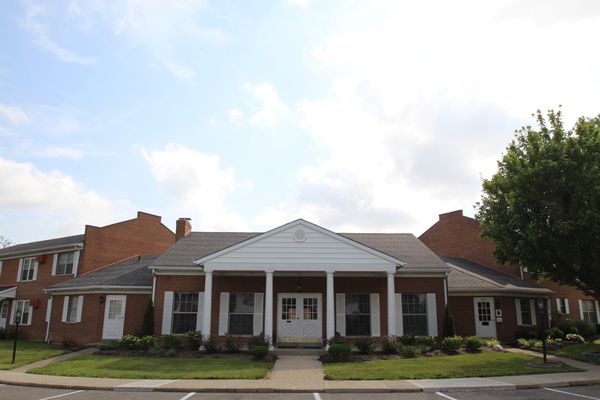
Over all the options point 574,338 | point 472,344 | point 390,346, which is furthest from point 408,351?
point 574,338

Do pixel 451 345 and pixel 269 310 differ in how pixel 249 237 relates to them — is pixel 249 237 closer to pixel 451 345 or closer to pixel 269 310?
pixel 269 310

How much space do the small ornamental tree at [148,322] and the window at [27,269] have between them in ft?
46.8

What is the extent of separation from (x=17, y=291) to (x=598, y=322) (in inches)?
1559

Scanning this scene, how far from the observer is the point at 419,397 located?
494 inches

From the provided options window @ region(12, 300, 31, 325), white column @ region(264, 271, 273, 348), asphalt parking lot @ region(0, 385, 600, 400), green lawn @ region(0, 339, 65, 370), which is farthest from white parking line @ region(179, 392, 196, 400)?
window @ region(12, 300, 31, 325)

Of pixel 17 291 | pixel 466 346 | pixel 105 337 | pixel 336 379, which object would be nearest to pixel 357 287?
pixel 466 346

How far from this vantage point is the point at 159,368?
17.1m

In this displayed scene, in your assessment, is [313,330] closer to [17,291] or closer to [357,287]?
[357,287]

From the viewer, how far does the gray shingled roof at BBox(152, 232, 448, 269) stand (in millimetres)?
24328

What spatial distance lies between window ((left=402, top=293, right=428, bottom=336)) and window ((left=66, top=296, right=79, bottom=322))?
17.7 meters

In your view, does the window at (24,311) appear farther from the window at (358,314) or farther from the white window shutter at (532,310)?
the white window shutter at (532,310)

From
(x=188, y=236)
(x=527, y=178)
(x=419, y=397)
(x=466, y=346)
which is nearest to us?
(x=419, y=397)

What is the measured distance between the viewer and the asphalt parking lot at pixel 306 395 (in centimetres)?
1245

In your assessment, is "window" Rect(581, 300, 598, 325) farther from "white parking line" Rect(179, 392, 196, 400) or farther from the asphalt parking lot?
"white parking line" Rect(179, 392, 196, 400)
